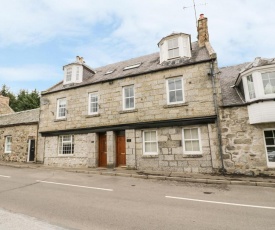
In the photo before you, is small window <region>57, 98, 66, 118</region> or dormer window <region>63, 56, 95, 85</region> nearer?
small window <region>57, 98, 66, 118</region>

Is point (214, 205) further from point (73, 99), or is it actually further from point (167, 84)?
point (73, 99)

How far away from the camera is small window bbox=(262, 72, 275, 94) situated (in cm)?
966

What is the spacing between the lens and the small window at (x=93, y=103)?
14844 millimetres

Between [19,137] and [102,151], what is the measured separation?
407 inches

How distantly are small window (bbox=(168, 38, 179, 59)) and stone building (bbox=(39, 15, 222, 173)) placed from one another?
7 cm

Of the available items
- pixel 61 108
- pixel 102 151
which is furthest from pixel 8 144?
pixel 102 151

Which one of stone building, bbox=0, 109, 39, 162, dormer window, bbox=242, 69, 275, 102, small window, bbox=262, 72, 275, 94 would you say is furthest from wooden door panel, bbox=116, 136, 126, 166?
small window, bbox=262, 72, 275, 94

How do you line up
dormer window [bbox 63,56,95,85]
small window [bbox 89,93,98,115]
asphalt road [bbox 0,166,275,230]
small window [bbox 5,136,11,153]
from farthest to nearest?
small window [bbox 5,136,11,153]
dormer window [bbox 63,56,95,85]
small window [bbox 89,93,98,115]
asphalt road [bbox 0,166,275,230]

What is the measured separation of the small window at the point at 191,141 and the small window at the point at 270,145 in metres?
3.51

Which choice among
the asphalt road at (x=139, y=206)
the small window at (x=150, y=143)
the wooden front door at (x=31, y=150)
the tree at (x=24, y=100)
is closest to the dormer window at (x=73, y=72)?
the wooden front door at (x=31, y=150)

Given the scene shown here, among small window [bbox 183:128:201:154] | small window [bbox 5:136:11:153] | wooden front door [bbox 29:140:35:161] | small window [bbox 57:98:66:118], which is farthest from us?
small window [bbox 5:136:11:153]

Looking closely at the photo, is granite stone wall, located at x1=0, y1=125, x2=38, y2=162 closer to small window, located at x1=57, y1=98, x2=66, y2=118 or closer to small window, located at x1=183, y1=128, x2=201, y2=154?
small window, located at x1=57, y1=98, x2=66, y2=118

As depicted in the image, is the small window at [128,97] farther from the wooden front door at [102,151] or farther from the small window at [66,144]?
the small window at [66,144]

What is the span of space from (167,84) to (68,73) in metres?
9.85
